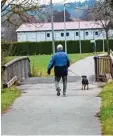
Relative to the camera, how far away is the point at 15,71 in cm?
2527

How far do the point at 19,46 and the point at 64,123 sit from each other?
82487 millimetres

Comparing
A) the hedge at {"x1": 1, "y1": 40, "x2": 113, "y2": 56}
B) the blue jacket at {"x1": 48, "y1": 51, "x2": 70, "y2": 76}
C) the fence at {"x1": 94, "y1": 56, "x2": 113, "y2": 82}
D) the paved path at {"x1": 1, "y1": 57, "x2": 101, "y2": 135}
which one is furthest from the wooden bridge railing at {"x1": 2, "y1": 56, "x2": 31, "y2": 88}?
the hedge at {"x1": 1, "y1": 40, "x2": 113, "y2": 56}

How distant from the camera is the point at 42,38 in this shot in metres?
138

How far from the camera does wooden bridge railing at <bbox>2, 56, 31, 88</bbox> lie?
21.1 metres

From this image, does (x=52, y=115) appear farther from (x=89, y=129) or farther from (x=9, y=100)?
(x=9, y=100)

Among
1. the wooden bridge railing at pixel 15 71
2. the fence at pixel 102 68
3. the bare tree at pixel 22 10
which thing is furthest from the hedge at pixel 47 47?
the bare tree at pixel 22 10

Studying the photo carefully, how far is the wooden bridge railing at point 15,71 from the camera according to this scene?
21.1 meters

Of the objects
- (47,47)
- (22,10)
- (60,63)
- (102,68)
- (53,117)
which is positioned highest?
(22,10)

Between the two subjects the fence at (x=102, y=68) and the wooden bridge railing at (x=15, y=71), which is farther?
the fence at (x=102, y=68)

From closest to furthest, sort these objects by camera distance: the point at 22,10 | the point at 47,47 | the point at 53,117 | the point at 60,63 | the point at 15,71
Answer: the point at 53,117 → the point at 60,63 → the point at 22,10 → the point at 15,71 → the point at 47,47

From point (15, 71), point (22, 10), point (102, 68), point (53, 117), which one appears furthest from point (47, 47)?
point (53, 117)

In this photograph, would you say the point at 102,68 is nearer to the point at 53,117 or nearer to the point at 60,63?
the point at 60,63

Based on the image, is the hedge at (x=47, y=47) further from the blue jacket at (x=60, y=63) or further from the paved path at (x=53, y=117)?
the paved path at (x=53, y=117)

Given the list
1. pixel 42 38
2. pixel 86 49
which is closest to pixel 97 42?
pixel 86 49
